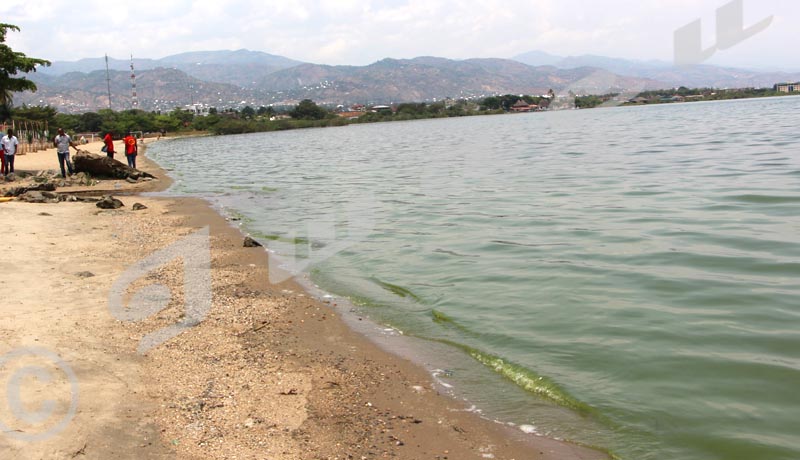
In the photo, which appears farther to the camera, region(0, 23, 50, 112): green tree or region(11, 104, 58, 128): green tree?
region(11, 104, 58, 128): green tree

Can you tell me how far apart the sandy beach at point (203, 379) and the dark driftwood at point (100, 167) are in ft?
47.4

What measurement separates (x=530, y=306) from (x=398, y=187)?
43.4ft

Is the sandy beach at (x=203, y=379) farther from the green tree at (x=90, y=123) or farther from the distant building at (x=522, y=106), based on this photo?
the distant building at (x=522, y=106)

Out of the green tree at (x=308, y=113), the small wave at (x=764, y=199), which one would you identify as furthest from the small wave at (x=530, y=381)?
the green tree at (x=308, y=113)

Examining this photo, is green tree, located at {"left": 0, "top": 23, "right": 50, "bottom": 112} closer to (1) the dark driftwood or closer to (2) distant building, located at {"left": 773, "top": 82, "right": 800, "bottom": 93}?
(1) the dark driftwood

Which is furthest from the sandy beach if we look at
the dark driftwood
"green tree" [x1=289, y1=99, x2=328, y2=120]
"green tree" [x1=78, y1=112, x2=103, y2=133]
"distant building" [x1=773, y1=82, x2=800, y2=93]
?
"green tree" [x1=289, y1=99, x2=328, y2=120]

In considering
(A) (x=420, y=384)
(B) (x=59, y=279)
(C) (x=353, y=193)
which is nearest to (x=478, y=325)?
(A) (x=420, y=384)

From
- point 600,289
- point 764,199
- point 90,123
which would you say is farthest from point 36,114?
point 600,289

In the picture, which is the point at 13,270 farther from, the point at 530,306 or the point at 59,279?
the point at 530,306

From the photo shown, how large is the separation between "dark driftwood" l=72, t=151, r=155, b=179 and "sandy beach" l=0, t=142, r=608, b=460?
1444 cm

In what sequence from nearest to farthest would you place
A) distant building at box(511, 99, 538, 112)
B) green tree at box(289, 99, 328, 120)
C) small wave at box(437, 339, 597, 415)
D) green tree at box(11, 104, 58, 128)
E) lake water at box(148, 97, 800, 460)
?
lake water at box(148, 97, 800, 460), small wave at box(437, 339, 597, 415), green tree at box(11, 104, 58, 128), distant building at box(511, 99, 538, 112), green tree at box(289, 99, 328, 120)

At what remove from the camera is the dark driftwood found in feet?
73.7

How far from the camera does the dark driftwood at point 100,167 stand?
22453 mm

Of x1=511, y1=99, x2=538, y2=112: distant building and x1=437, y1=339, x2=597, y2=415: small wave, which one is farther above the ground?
x1=511, y1=99, x2=538, y2=112: distant building
